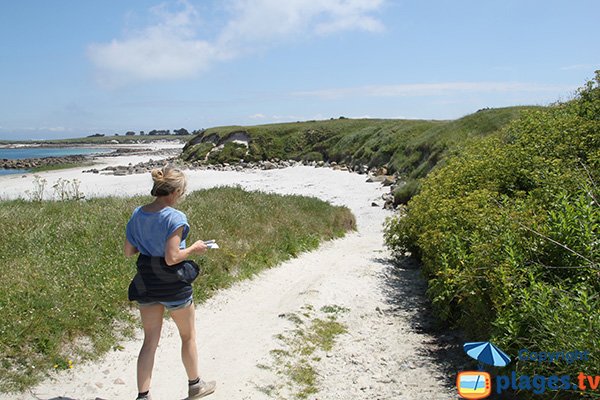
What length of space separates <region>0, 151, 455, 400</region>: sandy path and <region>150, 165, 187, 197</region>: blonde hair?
2808 millimetres

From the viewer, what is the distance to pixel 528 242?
19.5ft

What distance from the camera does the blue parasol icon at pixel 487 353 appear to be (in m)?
4.67

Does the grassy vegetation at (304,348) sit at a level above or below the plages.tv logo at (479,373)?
below

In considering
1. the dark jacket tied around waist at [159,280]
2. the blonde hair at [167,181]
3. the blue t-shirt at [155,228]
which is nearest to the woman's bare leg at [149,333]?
the dark jacket tied around waist at [159,280]

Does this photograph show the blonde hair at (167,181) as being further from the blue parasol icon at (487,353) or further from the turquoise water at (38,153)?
the turquoise water at (38,153)

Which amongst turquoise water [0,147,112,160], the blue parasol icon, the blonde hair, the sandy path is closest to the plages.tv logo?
the blue parasol icon

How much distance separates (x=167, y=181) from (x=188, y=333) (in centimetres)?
180

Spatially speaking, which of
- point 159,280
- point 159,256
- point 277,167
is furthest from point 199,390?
point 277,167

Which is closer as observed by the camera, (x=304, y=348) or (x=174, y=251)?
(x=174, y=251)

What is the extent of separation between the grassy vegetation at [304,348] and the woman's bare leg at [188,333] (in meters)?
1.18

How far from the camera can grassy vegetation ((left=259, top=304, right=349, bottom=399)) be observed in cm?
629

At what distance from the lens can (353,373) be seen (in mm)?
6762

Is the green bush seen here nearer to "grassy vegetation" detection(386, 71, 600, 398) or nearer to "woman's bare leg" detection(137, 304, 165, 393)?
"grassy vegetation" detection(386, 71, 600, 398)

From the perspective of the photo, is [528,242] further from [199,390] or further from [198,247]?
[199,390]
